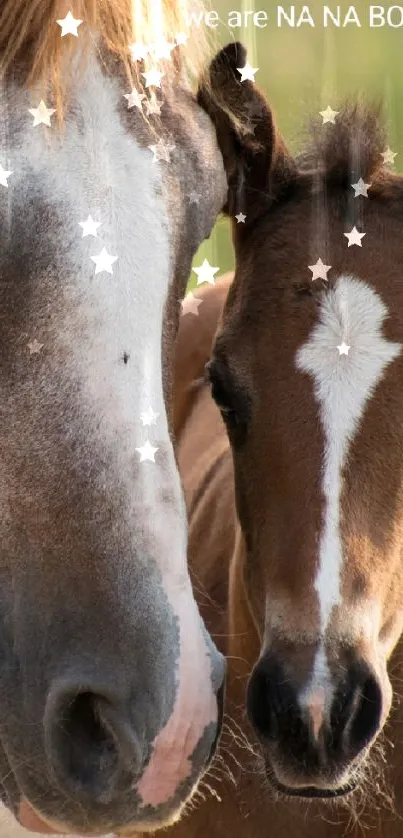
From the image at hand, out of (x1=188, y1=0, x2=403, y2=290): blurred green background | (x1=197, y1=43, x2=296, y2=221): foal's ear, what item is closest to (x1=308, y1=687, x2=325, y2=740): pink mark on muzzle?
(x1=197, y1=43, x2=296, y2=221): foal's ear

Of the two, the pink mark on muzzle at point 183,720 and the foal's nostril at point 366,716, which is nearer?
the pink mark on muzzle at point 183,720

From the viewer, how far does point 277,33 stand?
13.7 feet

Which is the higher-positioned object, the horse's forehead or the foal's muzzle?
the horse's forehead

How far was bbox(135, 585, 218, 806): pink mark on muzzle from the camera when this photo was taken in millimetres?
1432

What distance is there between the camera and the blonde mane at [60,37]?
5.14 feet

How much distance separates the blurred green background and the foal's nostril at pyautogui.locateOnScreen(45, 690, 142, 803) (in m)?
1.37

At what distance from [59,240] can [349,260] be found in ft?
2.47

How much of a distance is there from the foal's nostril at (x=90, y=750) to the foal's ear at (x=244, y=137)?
3.80ft

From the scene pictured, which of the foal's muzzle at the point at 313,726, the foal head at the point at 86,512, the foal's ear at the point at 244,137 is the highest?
the foal's ear at the point at 244,137

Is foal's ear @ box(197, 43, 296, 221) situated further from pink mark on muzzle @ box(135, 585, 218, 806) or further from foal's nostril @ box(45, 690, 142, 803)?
foal's nostril @ box(45, 690, 142, 803)

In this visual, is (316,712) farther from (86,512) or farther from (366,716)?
(86,512)

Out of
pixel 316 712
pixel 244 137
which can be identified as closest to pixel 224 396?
pixel 244 137

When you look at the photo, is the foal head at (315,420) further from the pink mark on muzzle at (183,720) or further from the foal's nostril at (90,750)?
the foal's nostril at (90,750)

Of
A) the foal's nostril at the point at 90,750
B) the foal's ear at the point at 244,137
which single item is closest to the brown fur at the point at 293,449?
the foal's ear at the point at 244,137
